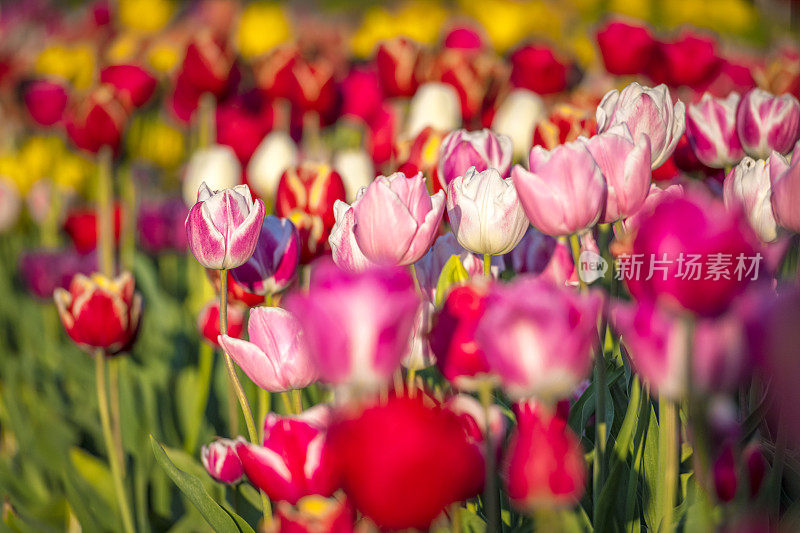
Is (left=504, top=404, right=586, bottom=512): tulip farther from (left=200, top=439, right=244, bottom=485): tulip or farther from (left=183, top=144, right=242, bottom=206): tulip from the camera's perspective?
(left=183, top=144, right=242, bottom=206): tulip

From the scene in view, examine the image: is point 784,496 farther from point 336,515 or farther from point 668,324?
point 336,515

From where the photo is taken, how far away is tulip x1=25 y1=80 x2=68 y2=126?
2.11 m

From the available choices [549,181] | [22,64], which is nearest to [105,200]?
[549,181]

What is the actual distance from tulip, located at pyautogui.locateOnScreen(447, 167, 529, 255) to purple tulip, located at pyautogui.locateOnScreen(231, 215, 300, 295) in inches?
6.8

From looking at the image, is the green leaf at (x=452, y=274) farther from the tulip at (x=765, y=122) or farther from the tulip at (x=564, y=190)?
the tulip at (x=765, y=122)

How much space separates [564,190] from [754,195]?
0.81 ft

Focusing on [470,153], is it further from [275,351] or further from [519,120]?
[519,120]

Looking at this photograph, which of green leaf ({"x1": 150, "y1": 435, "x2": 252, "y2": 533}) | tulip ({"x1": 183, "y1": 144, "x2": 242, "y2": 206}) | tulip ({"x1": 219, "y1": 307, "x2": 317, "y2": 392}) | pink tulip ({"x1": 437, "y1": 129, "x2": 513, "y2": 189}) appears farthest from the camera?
tulip ({"x1": 183, "y1": 144, "x2": 242, "y2": 206})

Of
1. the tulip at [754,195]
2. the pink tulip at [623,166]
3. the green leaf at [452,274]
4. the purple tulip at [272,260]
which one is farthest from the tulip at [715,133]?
the purple tulip at [272,260]

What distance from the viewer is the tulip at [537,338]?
1.46 ft

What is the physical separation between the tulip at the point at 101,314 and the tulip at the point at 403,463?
617 millimetres

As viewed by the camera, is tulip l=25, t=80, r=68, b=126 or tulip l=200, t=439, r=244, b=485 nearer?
tulip l=200, t=439, r=244, b=485

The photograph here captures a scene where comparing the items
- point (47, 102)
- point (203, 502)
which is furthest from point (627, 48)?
point (47, 102)

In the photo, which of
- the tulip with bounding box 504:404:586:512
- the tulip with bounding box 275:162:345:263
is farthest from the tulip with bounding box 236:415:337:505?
the tulip with bounding box 275:162:345:263
